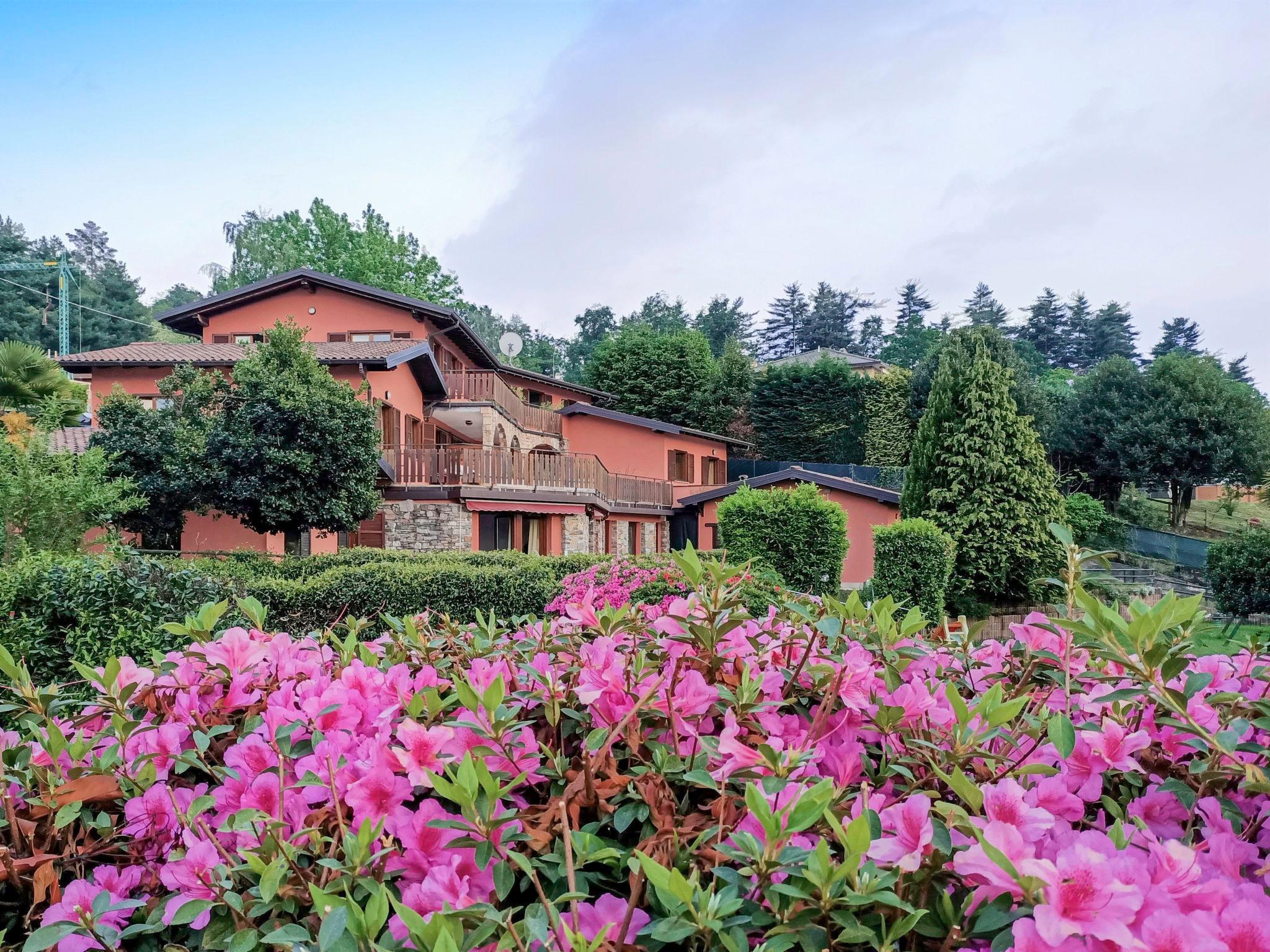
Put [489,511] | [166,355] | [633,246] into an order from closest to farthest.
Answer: [166,355], [489,511], [633,246]

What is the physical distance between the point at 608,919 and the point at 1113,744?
2.64 ft

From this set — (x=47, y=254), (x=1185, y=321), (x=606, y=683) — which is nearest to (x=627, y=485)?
(x=606, y=683)

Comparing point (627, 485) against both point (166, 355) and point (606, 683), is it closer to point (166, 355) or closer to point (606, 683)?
point (166, 355)

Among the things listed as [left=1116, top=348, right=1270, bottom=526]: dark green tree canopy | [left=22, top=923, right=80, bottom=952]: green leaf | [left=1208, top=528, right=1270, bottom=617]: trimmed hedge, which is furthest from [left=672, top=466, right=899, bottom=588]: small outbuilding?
[left=22, top=923, right=80, bottom=952]: green leaf

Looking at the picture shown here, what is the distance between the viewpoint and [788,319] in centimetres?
6675

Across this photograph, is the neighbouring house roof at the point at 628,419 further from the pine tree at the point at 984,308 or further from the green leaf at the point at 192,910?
the pine tree at the point at 984,308

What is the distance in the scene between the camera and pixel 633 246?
49594 mm

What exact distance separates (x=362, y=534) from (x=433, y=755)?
1950cm

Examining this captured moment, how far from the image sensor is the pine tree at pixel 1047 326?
64.5m

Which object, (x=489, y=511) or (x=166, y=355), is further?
(x=489, y=511)

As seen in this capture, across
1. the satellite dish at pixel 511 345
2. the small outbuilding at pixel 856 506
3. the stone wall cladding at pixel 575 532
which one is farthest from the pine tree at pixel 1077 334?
the stone wall cladding at pixel 575 532

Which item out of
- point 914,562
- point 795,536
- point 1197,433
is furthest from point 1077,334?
point 795,536

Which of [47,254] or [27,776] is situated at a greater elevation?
[47,254]

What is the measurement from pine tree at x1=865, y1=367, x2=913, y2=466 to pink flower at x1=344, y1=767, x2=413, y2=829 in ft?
117
